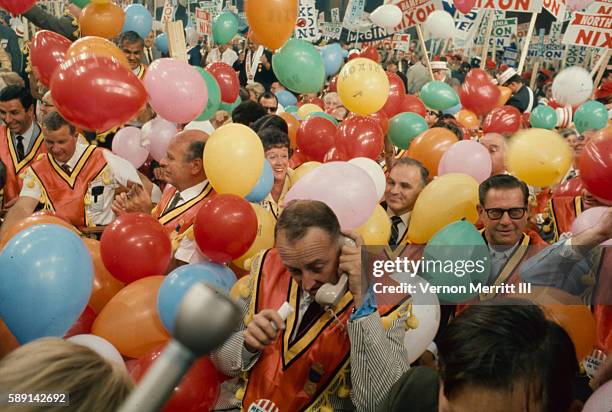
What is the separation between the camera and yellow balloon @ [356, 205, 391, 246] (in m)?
3.12

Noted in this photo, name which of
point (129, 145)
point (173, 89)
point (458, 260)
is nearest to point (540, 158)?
point (458, 260)

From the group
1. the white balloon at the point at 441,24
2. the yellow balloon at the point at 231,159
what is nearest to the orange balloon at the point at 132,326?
the yellow balloon at the point at 231,159

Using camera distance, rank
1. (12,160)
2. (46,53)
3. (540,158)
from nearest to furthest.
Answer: (540,158), (46,53), (12,160)

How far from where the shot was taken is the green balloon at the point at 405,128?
16.5 ft

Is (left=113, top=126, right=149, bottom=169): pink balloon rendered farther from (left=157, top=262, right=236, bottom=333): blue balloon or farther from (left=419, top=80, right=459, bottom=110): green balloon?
(left=419, top=80, right=459, bottom=110): green balloon

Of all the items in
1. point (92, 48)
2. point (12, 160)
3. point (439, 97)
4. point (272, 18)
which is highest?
point (272, 18)

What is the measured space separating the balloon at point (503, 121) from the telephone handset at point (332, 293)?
13.5ft

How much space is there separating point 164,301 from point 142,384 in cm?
178

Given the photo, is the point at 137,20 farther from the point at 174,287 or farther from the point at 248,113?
the point at 174,287

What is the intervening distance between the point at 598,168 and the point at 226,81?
12.0ft

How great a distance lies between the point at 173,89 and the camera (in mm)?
3787

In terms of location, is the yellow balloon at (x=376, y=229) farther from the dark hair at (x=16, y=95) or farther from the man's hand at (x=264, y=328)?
the dark hair at (x=16, y=95)

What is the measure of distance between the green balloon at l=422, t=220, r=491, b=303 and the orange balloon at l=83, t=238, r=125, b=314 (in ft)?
4.82

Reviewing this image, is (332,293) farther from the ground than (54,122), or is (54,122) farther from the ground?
(332,293)
